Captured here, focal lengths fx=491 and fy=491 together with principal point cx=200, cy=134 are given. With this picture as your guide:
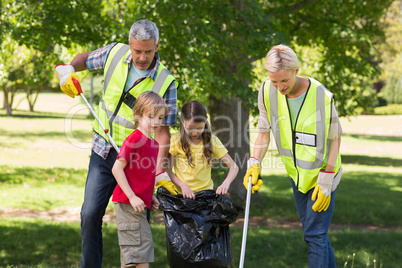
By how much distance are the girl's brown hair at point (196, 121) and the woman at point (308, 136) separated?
483 millimetres

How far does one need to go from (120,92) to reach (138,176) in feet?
2.13

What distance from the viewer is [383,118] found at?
40750mm

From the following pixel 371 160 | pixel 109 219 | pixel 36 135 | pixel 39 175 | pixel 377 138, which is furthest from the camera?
pixel 377 138

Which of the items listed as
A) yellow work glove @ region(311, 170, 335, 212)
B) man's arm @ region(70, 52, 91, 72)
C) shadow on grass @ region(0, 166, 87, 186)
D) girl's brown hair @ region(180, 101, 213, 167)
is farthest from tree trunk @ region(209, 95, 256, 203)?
yellow work glove @ region(311, 170, 335, 212)

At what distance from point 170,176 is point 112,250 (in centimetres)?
339

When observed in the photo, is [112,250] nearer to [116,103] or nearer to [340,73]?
[116,103]

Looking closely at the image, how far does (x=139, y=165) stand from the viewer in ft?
10.6

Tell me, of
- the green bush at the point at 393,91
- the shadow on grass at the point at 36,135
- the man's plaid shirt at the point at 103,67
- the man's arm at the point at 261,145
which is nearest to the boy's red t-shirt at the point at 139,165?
the man's plaid shirt at the point at 103,67

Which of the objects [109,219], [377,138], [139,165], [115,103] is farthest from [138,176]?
[377,138]

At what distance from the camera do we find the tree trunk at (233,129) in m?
9.86

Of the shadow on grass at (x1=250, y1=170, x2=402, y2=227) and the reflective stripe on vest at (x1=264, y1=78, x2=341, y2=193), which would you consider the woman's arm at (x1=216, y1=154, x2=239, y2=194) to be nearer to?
the reflective stripe on vest at (x1=264, y1=78, x2=341, y2=193)

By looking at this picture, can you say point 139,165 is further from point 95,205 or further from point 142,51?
point 142,51

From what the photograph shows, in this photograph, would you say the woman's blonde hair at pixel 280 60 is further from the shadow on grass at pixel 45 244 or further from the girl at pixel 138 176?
the shadow on grass at pixel 45 244

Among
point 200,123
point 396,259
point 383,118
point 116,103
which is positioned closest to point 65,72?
point 116,103
